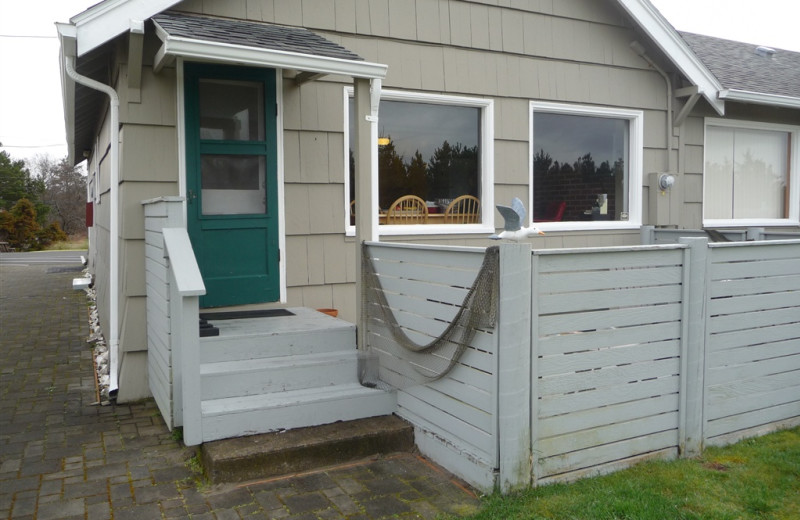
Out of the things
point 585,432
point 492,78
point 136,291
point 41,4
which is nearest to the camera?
Answer: point 585,432

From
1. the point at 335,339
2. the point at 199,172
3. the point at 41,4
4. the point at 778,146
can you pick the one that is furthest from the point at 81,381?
the point at 41,4

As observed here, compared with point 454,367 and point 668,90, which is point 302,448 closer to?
point 454,367

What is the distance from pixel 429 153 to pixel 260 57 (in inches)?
87.4

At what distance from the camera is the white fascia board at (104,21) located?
429cm

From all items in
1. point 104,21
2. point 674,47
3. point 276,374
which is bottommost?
point 276,374

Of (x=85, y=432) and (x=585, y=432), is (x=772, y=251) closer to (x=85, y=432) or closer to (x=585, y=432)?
(x=585, y=432)

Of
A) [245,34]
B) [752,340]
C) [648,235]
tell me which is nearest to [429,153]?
[245,34]

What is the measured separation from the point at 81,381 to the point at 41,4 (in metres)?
19.2

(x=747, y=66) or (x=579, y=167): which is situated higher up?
(x=747, y=66)

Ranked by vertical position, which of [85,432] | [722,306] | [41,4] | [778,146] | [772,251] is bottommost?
[85,432]

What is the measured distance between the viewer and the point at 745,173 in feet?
26.1

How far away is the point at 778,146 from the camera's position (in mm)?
8219

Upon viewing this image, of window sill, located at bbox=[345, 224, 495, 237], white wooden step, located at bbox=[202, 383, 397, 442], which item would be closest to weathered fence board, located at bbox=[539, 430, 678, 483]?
white wooden step, located at bbox=[202, 383, 397, 442]

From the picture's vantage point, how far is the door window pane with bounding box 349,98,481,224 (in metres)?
5.87
